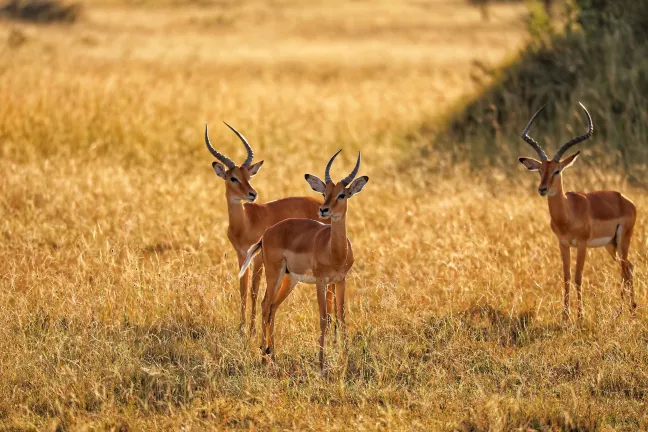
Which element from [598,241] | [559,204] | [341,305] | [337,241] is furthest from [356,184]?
[598,241]

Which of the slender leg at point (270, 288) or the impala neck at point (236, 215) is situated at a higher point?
the impala neck at point (236, 215)

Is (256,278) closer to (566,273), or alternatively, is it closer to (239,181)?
(239,181)

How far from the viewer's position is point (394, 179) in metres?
12.8

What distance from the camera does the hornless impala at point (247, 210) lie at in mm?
7320

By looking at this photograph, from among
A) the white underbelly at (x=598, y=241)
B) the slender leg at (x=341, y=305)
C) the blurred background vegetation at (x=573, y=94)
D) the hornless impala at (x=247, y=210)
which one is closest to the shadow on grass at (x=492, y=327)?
the slender leg at (x=341, y=305)

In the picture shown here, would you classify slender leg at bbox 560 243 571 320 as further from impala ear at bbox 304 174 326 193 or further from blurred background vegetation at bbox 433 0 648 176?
blurred background vegetation at bbox 433 0 648 176

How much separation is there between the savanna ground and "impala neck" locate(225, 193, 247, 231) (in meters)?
0.44

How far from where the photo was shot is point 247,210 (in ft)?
25.1

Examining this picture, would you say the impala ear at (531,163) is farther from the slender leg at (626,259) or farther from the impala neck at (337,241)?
the impala neck at (337,241)

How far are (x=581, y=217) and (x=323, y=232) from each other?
7.26 feet

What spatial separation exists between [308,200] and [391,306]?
1309 millimetres

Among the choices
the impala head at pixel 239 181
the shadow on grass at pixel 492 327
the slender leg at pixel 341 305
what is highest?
the impala head at pixel 239 181

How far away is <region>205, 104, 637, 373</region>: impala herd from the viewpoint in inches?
247

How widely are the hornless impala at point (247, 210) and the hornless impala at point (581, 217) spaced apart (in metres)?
1.85
